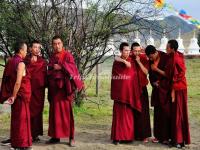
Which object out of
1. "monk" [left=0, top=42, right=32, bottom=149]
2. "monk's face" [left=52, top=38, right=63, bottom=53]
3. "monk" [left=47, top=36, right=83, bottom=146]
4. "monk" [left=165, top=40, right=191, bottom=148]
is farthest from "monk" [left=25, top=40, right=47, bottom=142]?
"monk" [left=165, top=40, right=191, bottom=148]

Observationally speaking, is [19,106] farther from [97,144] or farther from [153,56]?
[153,56]

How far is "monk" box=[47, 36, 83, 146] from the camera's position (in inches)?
318

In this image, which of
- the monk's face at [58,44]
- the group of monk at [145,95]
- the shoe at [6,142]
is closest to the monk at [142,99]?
the group of monk at [145,95]

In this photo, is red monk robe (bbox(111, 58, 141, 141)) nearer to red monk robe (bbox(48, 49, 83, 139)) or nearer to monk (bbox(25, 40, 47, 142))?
red monk robe (bbox(48, 49, 83, 139))

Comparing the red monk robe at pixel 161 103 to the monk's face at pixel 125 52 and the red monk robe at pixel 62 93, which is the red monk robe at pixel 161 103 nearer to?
the monk's face at pixel 125 52

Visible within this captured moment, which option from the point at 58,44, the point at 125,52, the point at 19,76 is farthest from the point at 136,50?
the point at 19,76

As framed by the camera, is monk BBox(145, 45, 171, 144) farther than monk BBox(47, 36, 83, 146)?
Yes

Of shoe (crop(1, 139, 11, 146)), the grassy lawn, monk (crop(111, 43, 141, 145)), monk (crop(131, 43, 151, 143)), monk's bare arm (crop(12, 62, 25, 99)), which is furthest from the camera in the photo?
the grassy lawn

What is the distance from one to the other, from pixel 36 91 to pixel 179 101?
2444mm

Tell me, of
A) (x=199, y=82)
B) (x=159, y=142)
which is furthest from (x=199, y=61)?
(x=159, y=142)

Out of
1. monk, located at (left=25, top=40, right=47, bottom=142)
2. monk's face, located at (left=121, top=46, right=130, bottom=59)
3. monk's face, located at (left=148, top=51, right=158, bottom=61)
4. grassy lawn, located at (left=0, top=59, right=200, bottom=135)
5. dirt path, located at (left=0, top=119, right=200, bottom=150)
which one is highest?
monk's face, located at (left=121, top=46, right=130, bottom=59)

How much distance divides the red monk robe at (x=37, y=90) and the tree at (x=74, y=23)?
8.46 ft

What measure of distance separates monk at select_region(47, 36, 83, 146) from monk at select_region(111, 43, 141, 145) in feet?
2.32

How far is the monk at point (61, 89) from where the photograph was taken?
8086 millimetres
